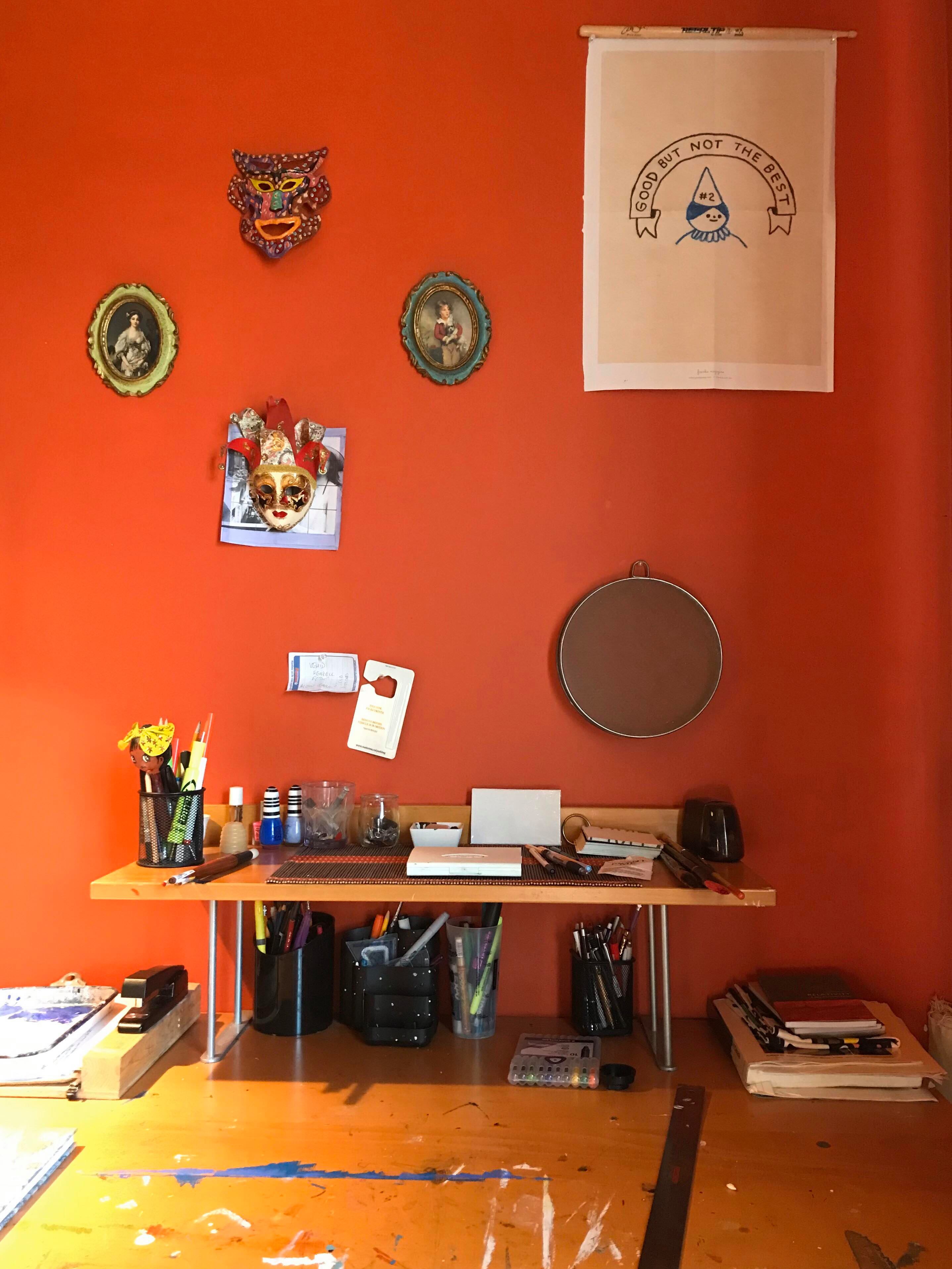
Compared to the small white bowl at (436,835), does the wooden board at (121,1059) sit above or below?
below

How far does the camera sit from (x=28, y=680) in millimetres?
1838

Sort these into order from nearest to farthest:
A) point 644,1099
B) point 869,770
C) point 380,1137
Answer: point 380,1137
point 644,1099
point 869,770

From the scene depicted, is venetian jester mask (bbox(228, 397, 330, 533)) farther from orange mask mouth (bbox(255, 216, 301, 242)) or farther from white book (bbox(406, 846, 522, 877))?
white book (bbox(406, 846, 522, 877))

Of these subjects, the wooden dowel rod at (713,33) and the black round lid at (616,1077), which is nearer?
the black round lid at (616,1077)

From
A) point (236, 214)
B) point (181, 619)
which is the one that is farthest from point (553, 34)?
point (181, 619)

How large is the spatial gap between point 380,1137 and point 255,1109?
0.21 m

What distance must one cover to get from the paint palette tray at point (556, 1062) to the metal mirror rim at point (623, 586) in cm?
54

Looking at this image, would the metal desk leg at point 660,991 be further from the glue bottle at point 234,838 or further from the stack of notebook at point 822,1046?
the glue bottle at point 234,838

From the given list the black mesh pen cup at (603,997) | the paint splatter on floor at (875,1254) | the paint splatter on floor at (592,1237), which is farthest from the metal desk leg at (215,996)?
the paint splatter on floor at (875,1254)

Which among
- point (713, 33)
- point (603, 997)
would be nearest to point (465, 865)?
point (603, 997)

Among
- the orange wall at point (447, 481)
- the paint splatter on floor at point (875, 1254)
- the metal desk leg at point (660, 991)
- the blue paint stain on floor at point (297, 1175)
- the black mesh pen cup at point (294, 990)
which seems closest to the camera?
the paint splatter on floor at point (875, 1254)

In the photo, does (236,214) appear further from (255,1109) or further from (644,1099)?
(644,1099)

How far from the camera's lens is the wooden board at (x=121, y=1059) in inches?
56.5

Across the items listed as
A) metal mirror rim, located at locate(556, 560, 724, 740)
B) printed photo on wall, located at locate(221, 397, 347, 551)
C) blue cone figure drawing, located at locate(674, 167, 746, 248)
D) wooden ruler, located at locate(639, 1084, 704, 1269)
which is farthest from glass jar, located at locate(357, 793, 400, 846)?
blue cone figure drawing, located at locate(674, 167, 746, 248)
